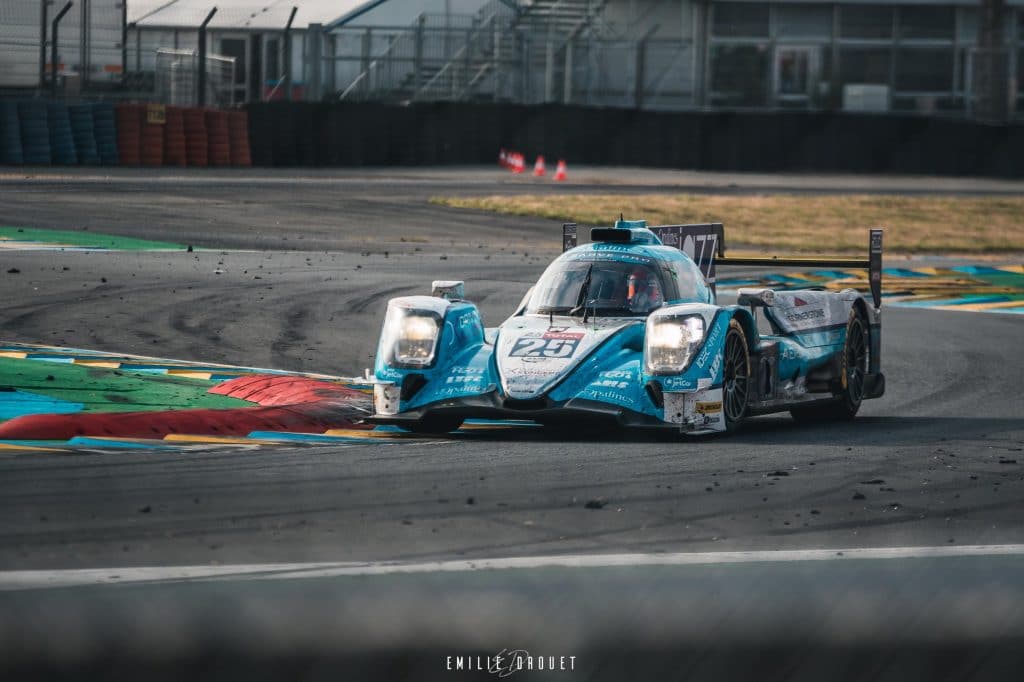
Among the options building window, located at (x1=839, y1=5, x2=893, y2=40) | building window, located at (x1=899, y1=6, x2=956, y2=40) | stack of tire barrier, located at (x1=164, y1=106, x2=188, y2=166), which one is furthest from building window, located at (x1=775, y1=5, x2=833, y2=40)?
stack of tire barrier, located at (x1=164, y1=106, x2=188, y2=166)

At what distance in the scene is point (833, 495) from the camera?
25.0 feet

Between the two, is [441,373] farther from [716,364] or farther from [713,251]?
[713,251]

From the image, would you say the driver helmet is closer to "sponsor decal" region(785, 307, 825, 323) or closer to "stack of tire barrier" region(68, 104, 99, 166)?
"sponsor decal" region(785, 307, 825, 323)

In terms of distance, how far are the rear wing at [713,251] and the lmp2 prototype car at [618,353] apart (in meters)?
0.51

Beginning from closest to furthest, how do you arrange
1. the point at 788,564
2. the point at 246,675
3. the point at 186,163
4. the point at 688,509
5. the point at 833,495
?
1. the point at 246,675
2. the point at 788,564
3. the point at 688,509
4. the point at 833,495
5. the point at 186,163

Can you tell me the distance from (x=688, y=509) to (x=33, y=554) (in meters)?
2.77

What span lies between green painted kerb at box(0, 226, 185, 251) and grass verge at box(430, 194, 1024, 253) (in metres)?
7.92

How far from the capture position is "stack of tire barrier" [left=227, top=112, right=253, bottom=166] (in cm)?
3538

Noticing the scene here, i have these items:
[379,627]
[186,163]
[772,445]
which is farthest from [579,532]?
[186,163]

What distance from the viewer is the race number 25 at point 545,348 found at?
9.54m

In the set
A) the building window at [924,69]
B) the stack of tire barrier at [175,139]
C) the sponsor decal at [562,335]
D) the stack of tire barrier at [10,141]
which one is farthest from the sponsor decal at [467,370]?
the building window at [924,69]

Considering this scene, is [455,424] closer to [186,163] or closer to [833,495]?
[833,495]

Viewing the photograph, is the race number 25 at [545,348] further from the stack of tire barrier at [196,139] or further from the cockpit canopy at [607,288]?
the stack of tire barrier at [196,139]

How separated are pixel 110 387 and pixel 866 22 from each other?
42.6 metres
